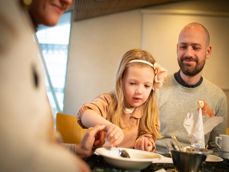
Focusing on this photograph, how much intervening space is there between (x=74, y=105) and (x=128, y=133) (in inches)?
78.5

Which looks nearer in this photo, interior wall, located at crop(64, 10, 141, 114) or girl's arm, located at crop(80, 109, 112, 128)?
girl's arm, located at crop(80, 109, 112, 128)

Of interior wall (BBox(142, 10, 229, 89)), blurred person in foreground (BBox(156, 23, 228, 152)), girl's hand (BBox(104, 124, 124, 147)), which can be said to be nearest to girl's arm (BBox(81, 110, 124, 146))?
girl's hand (BBox(104, 124, 124, 147))

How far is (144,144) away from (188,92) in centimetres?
78

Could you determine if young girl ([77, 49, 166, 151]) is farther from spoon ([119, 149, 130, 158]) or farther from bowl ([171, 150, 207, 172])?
bowl ([171, 150, 207, 172])

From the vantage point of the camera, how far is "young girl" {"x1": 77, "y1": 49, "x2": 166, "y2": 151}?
945mm

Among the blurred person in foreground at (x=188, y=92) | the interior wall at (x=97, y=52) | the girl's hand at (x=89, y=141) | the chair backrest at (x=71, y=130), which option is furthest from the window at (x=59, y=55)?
the girl's hand at (x=89, y=141)

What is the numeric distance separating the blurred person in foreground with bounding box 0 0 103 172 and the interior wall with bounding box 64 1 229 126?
8.59 feet

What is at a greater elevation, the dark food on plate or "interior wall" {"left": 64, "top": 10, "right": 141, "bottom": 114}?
"interior wall" {"left": 64, "top": 10, "right": 141, "bottom": 114}

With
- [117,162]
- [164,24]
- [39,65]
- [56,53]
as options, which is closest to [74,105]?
[56,53]

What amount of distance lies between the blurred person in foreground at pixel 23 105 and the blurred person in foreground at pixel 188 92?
49.7 inches

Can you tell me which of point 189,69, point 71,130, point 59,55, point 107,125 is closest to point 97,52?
point 59,55

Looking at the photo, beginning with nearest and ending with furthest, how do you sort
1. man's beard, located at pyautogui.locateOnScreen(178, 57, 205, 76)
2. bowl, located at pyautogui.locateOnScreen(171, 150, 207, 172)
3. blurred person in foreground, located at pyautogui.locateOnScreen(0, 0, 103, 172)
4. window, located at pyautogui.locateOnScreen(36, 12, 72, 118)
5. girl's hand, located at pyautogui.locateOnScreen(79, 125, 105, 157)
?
blurred person in foreground, located at pyautogui.locateOnScreen(0, 0, 103, 172), bowl, located at pyautogui.locateOnScreen(171, 150, 207, 172), girl's hand, located at pyautogui.locateOnScreen(79, 125, 105, 157), man's beard, located at pyautogui.locateOnScreen(178, 57, 205, 76), window, located at pyautogui.locateOnScreen(36, 12, 72, 118)

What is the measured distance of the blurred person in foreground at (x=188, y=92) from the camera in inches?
60.0

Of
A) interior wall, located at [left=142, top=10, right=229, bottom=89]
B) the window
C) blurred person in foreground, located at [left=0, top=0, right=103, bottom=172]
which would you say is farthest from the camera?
the window
